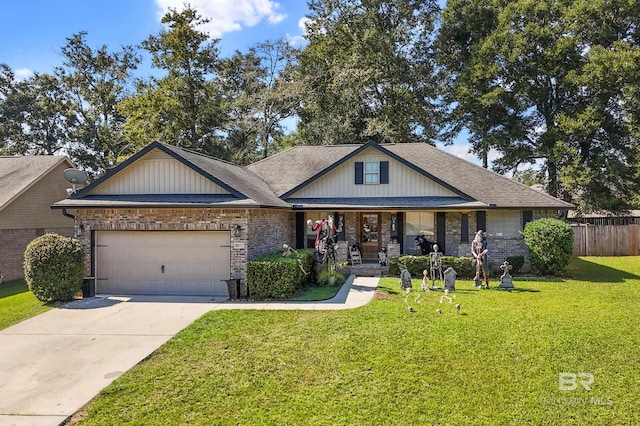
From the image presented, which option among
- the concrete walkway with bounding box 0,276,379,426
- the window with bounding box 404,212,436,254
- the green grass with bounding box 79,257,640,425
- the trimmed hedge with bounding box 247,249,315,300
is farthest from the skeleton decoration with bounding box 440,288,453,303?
the window with bounding box 404,212,436,254

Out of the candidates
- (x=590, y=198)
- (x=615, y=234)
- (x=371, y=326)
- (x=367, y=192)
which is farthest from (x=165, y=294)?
(x=590, y=198)

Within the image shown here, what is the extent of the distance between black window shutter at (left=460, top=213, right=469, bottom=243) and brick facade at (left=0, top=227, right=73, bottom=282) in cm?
1792

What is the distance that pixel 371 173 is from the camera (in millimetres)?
15930

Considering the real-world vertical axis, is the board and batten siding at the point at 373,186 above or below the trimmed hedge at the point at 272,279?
above

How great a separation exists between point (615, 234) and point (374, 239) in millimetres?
14564

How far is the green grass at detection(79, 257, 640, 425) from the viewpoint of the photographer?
5086 mm

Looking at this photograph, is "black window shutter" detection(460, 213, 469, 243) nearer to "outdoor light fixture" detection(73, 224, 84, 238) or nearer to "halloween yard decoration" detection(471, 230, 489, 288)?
"halloween yard decoration" detection(471, 230, 489, 288)

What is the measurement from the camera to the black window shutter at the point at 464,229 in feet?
49.9

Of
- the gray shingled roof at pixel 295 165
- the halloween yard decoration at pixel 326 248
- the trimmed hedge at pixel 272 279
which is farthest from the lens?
the gray shingled roof at pixel 295 165

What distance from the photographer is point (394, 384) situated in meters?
5.79

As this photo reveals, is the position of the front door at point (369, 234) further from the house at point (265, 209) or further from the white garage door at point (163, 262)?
the white garage door at point (163, 262)

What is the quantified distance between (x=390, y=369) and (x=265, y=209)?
7884 millimetres

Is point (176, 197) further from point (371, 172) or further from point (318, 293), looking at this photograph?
point (371, 172)

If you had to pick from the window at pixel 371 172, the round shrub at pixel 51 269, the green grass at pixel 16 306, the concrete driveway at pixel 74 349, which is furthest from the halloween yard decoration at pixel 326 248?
the green grass at pixel 16 306
